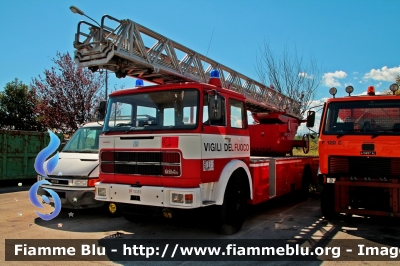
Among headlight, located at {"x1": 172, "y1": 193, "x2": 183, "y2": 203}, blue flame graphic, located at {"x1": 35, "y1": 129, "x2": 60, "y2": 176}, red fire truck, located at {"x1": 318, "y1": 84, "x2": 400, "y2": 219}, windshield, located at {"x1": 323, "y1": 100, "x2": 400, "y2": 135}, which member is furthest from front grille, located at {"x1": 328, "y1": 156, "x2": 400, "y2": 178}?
blue flame graphic, located at {"x1": 35, "y1": 129, "x2": 60, "y2": 176}

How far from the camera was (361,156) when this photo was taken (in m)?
7.14

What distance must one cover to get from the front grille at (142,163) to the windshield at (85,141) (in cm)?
232

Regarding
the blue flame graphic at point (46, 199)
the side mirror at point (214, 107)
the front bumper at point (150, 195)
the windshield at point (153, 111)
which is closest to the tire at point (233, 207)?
the front bumper at point (150, 195)

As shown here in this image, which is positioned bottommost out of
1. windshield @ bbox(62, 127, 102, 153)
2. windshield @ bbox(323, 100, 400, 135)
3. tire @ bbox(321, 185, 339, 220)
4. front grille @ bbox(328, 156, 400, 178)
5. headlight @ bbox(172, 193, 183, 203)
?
tire @ bbox(321, 185, 339, 220)

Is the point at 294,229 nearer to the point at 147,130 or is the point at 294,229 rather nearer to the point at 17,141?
the point at 147,130

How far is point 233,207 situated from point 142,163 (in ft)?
6.03

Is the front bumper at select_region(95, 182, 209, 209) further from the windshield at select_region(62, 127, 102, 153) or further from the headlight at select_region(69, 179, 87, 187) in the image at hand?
the windshield at select_region(62, 127, 102, 153)

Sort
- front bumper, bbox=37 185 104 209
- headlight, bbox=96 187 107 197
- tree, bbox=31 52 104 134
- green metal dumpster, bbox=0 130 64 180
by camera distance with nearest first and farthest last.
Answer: headlight, bbox=96 187 107 197
front bumper, bbox=37 185 104 209
green metal dumpster, bbox=0 130 64 180
tree, bbox=31 52 104 134

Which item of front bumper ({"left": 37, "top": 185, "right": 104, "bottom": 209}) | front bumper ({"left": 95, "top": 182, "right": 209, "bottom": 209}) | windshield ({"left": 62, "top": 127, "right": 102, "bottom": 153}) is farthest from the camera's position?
windshield ({"left": 62, "top": 127, "right": 102, "bottom": 153})

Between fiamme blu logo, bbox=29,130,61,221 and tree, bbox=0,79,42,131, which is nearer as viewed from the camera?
fiamme blu logo, bbox=29,130,61,221

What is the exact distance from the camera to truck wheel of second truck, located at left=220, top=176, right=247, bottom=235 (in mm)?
6137

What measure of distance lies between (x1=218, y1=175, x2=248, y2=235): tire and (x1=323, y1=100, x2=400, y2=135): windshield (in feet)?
7.79

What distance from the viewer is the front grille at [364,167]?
698 cm

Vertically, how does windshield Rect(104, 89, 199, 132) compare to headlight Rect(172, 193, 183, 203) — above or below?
above
